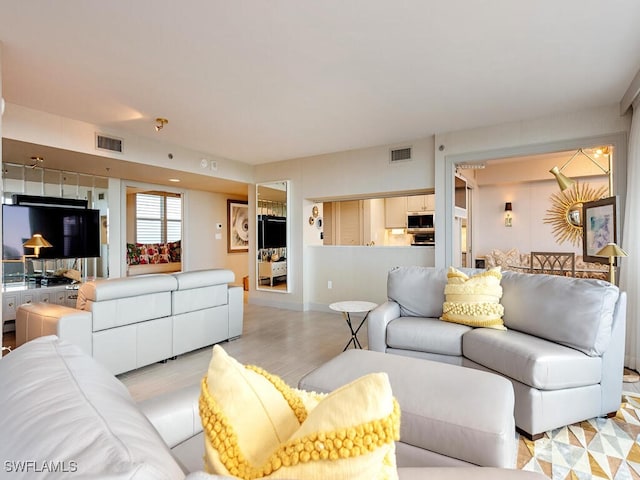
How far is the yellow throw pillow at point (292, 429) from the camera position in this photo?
0.58 meters

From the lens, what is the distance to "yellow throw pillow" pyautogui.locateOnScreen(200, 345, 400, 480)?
0.58m

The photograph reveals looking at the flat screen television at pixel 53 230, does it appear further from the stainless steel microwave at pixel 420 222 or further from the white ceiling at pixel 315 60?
the stainless steel microwave at pixel 420 222

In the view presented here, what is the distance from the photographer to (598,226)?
11.5 feet

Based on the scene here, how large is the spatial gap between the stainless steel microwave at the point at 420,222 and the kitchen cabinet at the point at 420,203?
0.09m

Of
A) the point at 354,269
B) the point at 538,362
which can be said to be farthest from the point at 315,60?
the point at 354,269

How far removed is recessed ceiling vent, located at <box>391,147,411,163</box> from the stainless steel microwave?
2.70m

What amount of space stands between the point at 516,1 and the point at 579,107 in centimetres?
224

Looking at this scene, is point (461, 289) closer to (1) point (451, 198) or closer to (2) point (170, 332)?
(1) point (451, 198)

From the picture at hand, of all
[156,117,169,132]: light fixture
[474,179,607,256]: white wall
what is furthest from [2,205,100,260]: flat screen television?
[474,179,607,256]: white wall

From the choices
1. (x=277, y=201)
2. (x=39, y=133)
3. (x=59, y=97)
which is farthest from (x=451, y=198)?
(x=39, y=133)

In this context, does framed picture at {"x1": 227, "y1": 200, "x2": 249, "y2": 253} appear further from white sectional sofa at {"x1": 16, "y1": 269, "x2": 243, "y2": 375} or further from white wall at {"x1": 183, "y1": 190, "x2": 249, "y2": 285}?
white sectional sofa at {"x1": 16, "y1": 269, "x2": 243, "y2": 375}

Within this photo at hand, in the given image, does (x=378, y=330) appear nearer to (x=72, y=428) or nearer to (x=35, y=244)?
(x=72, y=428)

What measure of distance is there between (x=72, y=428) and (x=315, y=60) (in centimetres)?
269

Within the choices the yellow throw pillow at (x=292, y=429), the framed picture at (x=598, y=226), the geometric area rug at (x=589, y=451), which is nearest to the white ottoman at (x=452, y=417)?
the geometric area rug at (x=589, y=451)
